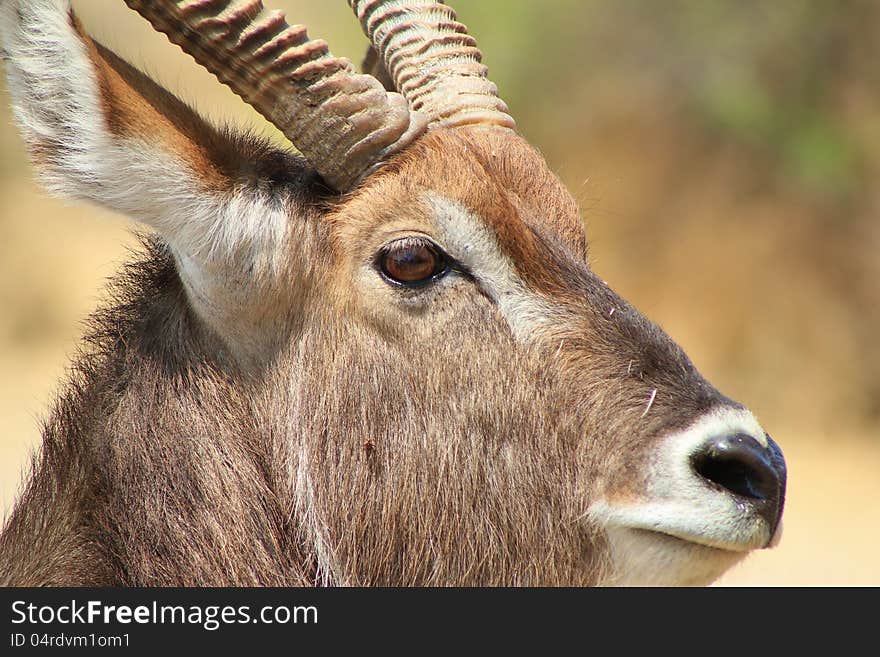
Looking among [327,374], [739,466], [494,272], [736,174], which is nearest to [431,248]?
[494,272]

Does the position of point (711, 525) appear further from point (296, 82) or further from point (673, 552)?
point (296, 82)

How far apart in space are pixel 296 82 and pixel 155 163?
639 mm

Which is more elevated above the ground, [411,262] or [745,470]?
[411,262]

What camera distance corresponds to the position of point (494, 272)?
177 inches

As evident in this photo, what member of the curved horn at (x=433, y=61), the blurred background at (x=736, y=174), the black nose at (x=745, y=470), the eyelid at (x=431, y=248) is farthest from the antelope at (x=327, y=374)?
the blurred background at (x=736, y=174)

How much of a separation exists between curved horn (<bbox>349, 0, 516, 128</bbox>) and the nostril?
1.94 metres

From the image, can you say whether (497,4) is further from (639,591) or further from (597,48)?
(639,591)

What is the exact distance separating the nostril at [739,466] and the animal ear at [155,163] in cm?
169

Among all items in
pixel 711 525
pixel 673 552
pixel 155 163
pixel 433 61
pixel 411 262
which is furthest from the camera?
pixel 433 61

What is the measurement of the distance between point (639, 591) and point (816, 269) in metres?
12.8

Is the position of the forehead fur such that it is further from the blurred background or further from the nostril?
the blurred background

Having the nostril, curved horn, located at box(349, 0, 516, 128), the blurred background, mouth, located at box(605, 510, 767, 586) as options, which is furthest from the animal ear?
the blurred background

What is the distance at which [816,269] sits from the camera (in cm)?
1631

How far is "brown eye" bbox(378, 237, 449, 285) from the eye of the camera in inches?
175
